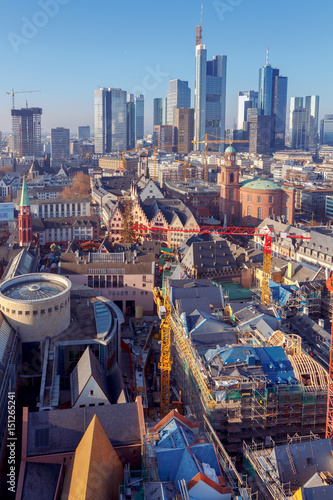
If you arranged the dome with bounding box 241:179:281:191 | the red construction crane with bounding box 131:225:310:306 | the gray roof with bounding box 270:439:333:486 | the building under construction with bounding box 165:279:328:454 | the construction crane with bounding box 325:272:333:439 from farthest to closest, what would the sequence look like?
the dome with bounding box 241:179:281:191 < the red construction crane with bounding box 131:225:310:306 < the building under construction with bounding box 165:279:328:454 < the construction crane with bounding box 325:272:333:439 < the gray roof with bounding box 270:439:333:486

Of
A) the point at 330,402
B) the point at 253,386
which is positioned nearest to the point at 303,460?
the point at 330,402

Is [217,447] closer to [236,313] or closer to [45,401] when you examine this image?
[45,401]

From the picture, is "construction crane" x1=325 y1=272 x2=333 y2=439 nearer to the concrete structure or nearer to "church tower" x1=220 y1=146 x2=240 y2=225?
the concrete structure

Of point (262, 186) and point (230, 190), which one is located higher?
point (262, 186)

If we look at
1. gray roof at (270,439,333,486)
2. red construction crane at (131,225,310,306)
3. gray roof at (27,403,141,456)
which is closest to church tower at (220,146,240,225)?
red construction crane at (131,225,310,306)

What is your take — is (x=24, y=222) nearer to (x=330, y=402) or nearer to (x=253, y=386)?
(x=253, y=386)

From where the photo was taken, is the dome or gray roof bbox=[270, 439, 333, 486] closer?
gray roof bbox=[270, 439, 333, 486]
